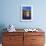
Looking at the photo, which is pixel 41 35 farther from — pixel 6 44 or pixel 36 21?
pixel 6 44

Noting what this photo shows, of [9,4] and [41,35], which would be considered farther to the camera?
[9,4]

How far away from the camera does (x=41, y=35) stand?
149 inches

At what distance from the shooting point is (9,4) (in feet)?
13.9

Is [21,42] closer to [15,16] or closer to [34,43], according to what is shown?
[34,43]

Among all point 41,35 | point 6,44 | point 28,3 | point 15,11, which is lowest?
point 6,44

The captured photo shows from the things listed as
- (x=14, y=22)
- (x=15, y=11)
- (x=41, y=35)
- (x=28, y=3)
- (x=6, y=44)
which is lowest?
(x=6, y=44)

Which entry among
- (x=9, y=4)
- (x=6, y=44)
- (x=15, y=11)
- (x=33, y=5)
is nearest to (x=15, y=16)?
(x=15, y=11)

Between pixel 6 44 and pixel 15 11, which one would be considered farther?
pixel 15 11

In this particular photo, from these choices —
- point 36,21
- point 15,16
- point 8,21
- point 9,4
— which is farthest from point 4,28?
point 36,21

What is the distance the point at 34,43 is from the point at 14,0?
1.55 m

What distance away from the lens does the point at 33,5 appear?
4238 mm

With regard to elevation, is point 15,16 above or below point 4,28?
above

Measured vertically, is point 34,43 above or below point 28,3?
below

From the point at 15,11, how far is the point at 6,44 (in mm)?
1152
